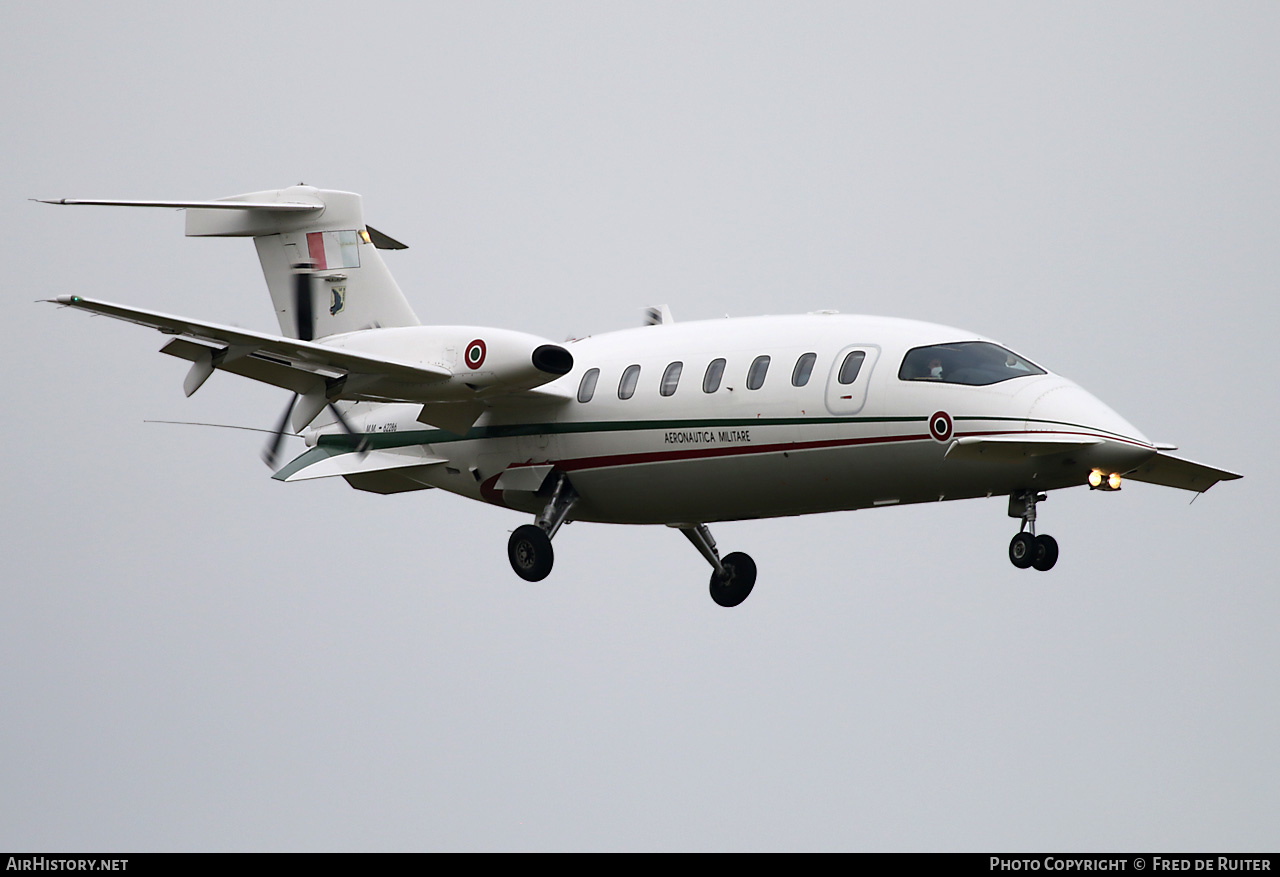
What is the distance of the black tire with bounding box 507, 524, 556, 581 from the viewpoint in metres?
28.2

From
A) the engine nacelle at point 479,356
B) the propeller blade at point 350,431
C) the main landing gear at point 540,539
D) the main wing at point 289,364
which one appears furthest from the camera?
the propeller blade at point 350,431

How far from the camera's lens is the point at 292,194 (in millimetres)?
31969

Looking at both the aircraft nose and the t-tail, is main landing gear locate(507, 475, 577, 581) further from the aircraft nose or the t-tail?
the aircraft nose

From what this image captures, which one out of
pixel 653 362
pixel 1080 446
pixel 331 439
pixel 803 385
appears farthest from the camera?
pixel 331 439

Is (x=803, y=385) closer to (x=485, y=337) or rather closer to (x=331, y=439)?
(x=485, y=337)

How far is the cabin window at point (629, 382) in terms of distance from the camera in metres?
27.5

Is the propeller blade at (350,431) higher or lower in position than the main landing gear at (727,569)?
higher

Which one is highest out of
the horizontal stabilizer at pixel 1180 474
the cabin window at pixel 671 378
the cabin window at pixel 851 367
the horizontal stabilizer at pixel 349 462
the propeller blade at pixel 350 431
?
the cabin window at pixel 851 367

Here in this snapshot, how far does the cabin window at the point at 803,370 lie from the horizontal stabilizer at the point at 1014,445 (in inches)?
98.6

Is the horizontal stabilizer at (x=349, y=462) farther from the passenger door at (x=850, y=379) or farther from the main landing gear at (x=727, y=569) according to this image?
the passenger door at (x=850, y=379)

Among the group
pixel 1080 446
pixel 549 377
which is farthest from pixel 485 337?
pixel 1080 446

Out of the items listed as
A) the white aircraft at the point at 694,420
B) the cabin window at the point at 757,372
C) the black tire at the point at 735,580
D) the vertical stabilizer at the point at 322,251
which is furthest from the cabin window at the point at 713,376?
the vertical stabilizer at the point at 322,251

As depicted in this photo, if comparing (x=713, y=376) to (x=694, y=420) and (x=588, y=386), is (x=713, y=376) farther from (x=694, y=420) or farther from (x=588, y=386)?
(x=588, y=386)
